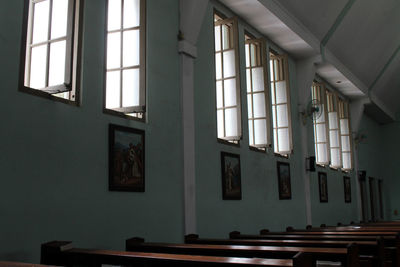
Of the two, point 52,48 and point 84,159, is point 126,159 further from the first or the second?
point 52,48

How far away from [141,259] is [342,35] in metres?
9.58

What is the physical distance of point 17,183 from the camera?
144 inches

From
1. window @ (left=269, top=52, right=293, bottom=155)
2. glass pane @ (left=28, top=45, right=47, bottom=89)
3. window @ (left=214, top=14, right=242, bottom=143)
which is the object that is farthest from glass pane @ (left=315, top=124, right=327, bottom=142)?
glass pane @ (left=28, top=45, right=47, bottom=89)

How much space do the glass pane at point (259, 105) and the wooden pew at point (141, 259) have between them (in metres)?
5.75

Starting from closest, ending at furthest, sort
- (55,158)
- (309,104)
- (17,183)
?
(17,183)
(55,158)
(309,104)

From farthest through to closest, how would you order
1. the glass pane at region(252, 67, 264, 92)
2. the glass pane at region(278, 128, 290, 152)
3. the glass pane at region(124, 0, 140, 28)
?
the glass pane at region(278, 128, 290, 152) → the glass pane at region(252, 67, 264, 92) → the glass pane at region(124, 0, 140, 28)

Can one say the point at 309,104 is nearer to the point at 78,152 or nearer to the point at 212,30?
the point at 212,30

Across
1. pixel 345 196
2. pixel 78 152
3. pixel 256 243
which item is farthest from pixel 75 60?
pixel 345 196

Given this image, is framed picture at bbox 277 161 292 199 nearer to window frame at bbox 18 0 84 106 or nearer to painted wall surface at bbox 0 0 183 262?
painted wall surface at bbox 0 0 183 262

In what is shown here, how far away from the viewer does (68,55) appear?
4.16 meters

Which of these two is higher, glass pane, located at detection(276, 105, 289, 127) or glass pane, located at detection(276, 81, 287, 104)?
glass pane, located at detection(276, 81, 287, 104)

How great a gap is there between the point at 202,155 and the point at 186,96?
0.95 m

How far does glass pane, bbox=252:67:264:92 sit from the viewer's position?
8602 mm

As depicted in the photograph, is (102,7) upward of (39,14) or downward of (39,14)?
upward
